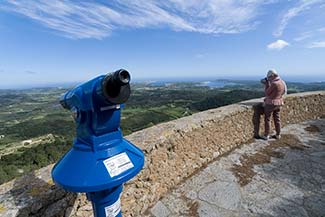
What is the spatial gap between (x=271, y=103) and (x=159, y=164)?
2.83 meters

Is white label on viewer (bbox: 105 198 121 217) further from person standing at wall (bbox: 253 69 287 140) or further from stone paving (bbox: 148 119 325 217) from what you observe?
person standing at wall (bbox: 253 69 287 140)

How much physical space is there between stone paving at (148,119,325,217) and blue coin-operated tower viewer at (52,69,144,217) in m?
1.46

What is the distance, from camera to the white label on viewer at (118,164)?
3.69 ft

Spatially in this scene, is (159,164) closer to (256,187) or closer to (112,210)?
(256,187)

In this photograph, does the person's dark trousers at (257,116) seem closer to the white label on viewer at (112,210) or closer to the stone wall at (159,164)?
the stone wall at (159,164)

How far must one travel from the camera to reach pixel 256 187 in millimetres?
2902

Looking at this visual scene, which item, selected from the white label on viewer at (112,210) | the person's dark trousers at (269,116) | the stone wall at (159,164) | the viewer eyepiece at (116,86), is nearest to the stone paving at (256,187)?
the stone wall at (159,164)

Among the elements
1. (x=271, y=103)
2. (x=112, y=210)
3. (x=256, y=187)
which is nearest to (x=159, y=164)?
(x=256, y=187)

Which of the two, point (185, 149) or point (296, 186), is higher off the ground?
point (185, 149)

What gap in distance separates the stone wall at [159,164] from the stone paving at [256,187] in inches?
7.1

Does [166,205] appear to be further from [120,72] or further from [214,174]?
[120,72]

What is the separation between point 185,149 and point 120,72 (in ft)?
7.59

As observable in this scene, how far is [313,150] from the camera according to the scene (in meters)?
4.04

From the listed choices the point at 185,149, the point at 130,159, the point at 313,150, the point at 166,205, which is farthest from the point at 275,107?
the point at 130,159
